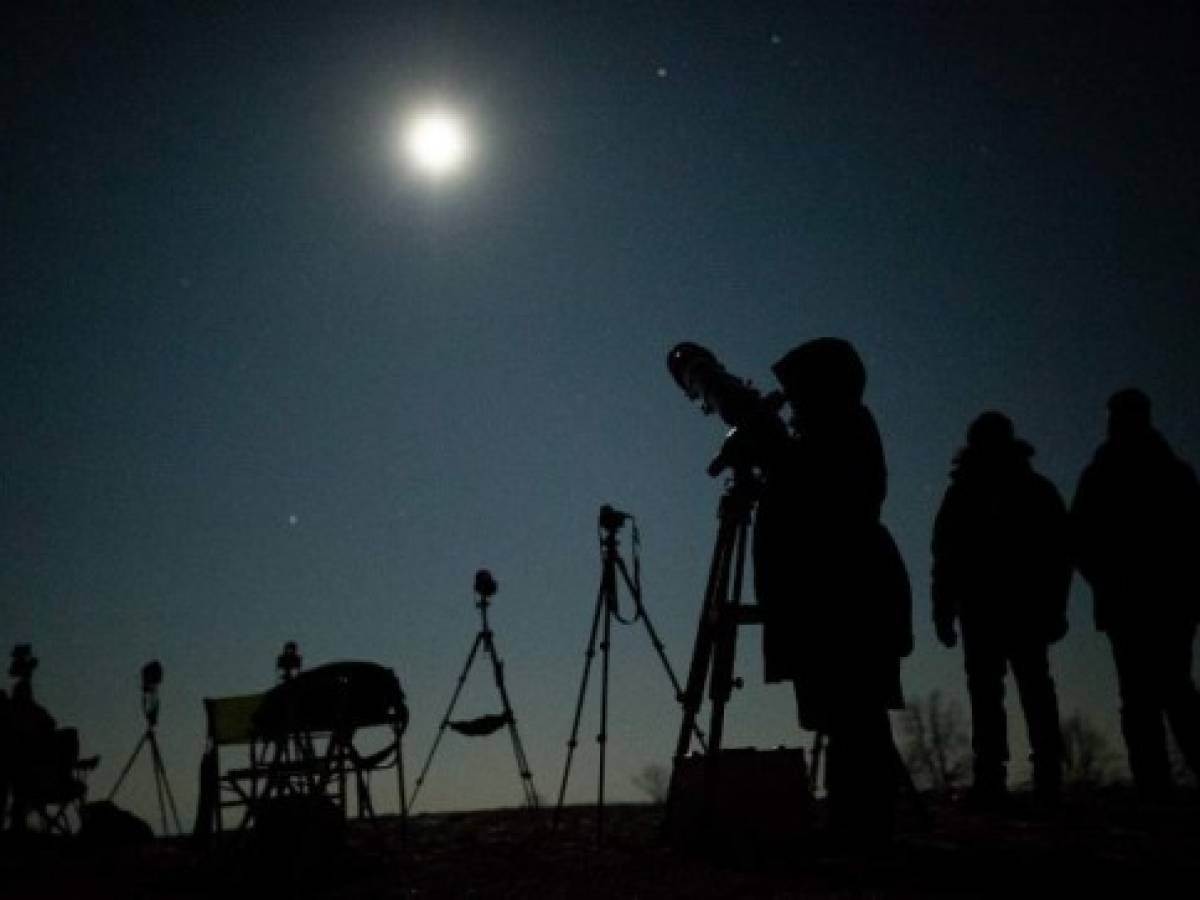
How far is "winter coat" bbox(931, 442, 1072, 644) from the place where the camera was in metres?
5.33

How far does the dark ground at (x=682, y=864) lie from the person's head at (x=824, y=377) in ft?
6.31

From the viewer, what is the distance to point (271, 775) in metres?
4.93

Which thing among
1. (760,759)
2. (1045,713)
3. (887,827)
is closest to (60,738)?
(760,759)

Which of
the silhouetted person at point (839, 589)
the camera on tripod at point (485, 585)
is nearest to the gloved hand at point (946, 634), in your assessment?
the silhouetted person at point (839, 589)

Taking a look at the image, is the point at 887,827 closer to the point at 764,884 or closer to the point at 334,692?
the point at 764,884

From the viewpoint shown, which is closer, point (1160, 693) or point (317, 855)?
point (317, 855)

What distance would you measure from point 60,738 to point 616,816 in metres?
6.03

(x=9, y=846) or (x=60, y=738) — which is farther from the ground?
(x=60, y=738)

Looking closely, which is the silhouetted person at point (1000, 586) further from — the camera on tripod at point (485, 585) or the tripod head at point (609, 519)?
the camera on tripod at point (485, 585)

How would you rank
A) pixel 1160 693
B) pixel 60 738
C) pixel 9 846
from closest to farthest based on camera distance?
1. pixel 1160 693
2. pixel 9 846
3. pixel 60 738

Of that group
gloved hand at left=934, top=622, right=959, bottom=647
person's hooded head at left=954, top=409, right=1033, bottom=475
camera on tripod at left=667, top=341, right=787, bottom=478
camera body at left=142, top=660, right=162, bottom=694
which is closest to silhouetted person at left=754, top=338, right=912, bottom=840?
camera on tripod at left=667, top=341, right=787, bottom=478

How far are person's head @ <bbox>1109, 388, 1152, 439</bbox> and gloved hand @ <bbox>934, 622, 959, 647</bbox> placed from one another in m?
2.02

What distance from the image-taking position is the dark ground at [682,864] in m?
3.00

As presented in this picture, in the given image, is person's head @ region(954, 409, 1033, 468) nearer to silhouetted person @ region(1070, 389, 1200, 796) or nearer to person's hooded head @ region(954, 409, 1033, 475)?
person's hooded head @ region(954, 409, 1033, 475)
